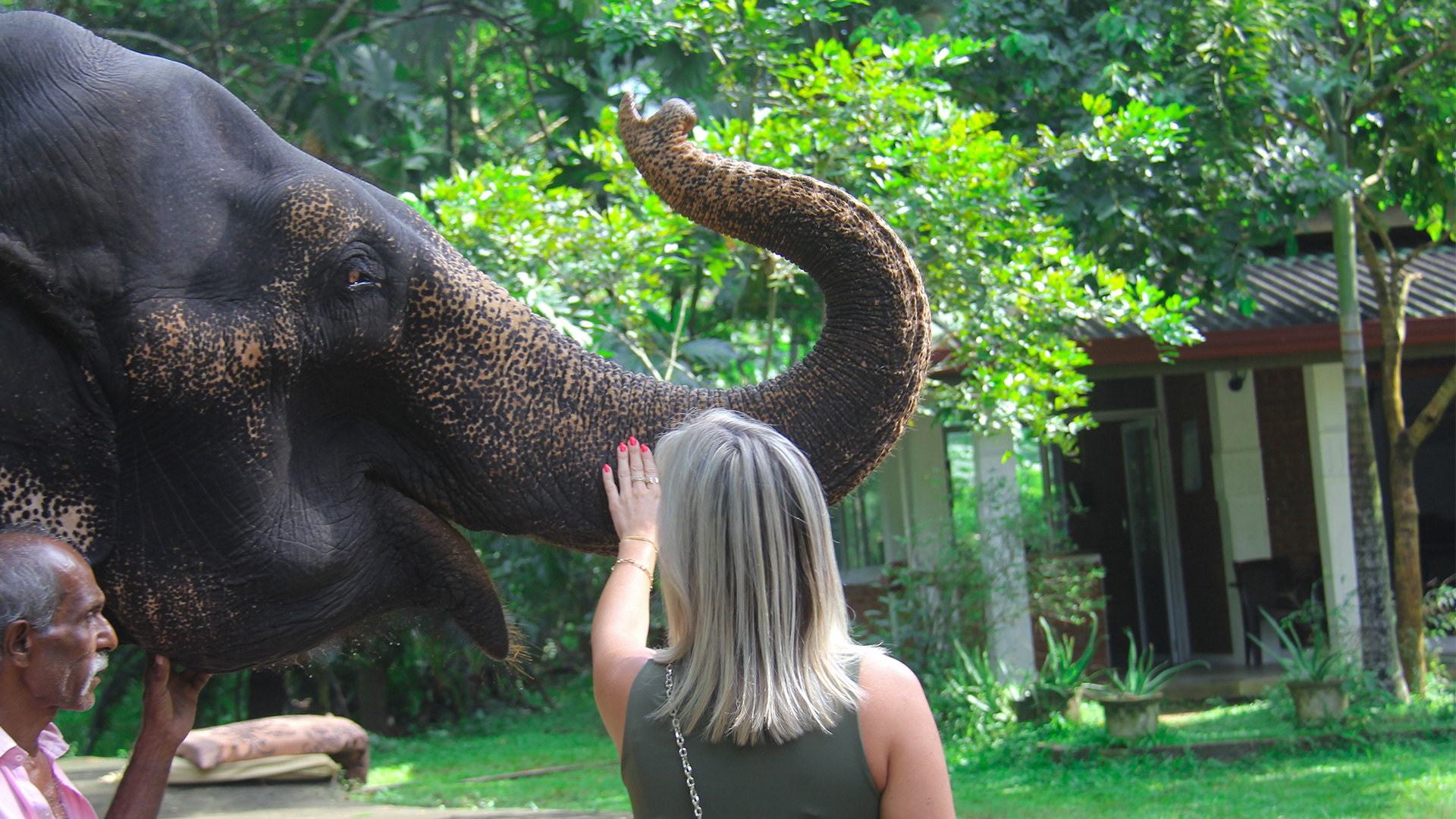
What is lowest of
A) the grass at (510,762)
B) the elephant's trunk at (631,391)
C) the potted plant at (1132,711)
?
the grass at (510,762)

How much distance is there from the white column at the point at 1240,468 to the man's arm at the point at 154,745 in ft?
31.8

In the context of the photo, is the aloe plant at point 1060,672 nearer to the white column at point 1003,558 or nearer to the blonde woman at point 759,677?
the white column at point 1003,558

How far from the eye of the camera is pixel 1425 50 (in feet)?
25.9

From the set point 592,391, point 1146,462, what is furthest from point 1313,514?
point 592,391

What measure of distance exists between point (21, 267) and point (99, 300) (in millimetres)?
98

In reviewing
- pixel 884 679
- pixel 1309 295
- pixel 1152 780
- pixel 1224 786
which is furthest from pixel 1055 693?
pixel 884 679

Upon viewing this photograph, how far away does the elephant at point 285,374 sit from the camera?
1.67m

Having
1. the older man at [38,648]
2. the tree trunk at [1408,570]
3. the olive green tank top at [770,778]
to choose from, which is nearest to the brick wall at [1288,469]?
the tree trunk at [1408,570]

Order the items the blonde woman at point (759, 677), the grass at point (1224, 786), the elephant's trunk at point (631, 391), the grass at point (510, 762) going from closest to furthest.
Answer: the blonde woman at point (759, 677), the elephant's trunk at point (631, 391), the grass at point (1224, 786), the grass at point (510, 762)

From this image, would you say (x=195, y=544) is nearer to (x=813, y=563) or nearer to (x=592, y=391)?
(x=592, y=391)

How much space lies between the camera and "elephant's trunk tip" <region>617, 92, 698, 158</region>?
2115mm

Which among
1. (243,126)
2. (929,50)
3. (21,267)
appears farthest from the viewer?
(929,50)

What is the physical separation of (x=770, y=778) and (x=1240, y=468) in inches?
393

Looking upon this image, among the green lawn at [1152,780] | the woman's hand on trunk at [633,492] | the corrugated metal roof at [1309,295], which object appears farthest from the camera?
the corrugated metal roof at [1309,295]
